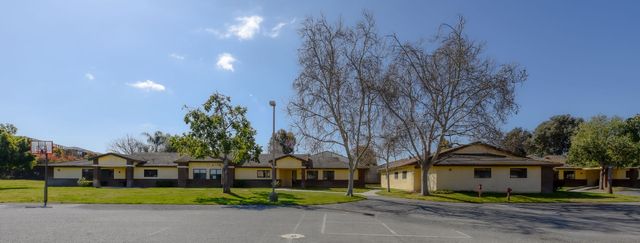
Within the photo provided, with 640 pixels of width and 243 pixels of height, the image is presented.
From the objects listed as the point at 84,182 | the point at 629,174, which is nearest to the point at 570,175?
the point at 629,174

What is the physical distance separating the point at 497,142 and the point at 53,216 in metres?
28.6

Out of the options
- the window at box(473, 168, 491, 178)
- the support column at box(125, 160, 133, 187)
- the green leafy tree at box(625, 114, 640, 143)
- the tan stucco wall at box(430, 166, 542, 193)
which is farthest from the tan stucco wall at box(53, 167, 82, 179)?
the green leafy tree at box(625, 114, 640, 143)

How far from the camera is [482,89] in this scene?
35.1 metres

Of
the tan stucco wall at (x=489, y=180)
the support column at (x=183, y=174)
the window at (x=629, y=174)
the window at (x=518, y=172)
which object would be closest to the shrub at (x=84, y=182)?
the support column at (x=183, y=174)

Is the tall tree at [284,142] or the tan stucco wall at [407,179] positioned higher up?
the tall tree at [284,142]

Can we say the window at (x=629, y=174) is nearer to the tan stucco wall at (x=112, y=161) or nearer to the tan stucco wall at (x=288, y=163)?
the tan stucco wall at (x=288, y=163)

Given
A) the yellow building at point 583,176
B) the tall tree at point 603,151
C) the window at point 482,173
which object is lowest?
the yellow building at point 583,176

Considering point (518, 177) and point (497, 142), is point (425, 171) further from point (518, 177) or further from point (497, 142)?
point (518, 177)

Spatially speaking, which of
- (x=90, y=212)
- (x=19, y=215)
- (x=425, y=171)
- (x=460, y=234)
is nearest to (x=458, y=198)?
(x=425, y=171)

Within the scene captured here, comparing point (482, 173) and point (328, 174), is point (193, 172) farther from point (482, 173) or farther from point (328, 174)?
point (482, 173)

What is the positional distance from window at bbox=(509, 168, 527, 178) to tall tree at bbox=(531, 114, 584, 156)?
48.6m

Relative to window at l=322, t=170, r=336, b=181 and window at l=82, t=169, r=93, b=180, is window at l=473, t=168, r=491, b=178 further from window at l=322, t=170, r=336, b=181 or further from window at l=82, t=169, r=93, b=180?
window at l=82, t=169, r=93, b=180

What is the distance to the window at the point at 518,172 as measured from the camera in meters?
42.4

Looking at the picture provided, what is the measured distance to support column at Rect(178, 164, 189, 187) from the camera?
5481 cm
